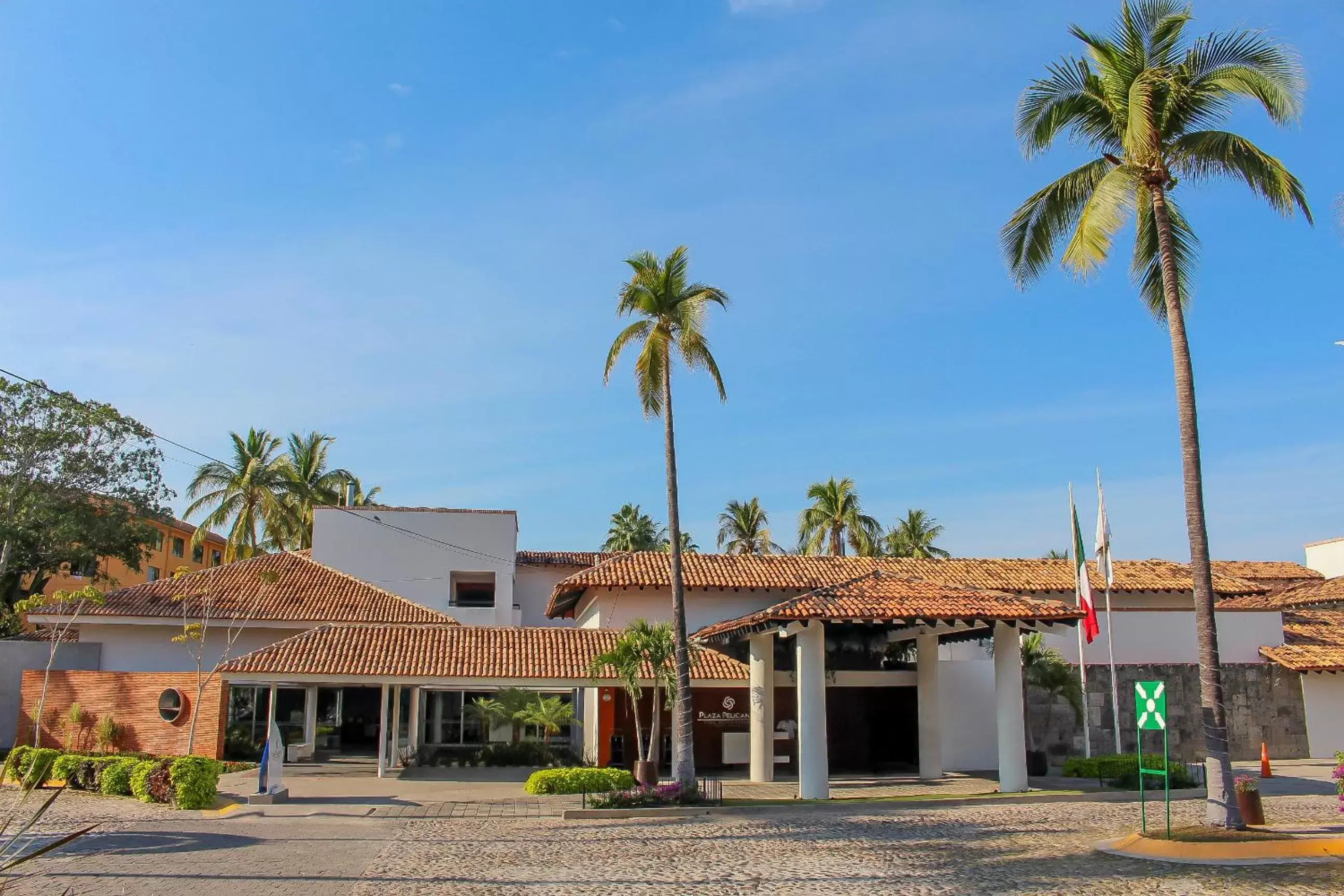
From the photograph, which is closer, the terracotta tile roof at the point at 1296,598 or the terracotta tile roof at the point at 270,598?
the terracotta tile roof at the point at 270,598

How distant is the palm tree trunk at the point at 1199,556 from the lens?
603 inches

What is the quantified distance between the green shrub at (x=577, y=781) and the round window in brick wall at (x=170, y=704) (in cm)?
1025

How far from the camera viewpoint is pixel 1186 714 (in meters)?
30.5

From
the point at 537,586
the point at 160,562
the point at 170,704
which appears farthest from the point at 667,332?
the point at 160,562

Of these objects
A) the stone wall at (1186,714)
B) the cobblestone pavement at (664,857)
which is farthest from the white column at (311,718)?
the stone wall at (1186,714)

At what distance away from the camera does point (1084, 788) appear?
22375mm

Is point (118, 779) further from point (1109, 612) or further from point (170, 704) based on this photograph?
point (1109, 612)

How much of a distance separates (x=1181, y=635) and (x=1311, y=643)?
4242 mm

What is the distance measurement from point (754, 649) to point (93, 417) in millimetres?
27958

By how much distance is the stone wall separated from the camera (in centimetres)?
3022

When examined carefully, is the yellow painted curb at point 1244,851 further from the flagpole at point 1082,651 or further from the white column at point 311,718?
the white column at point 311,718

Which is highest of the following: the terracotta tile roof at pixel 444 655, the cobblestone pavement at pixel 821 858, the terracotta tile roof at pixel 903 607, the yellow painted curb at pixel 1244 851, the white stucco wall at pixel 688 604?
the white stucco wall at pixel 688 604

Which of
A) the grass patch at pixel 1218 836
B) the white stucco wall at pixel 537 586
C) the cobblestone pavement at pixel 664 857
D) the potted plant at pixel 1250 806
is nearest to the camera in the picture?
the cobblestone pavement at pixel 664 857

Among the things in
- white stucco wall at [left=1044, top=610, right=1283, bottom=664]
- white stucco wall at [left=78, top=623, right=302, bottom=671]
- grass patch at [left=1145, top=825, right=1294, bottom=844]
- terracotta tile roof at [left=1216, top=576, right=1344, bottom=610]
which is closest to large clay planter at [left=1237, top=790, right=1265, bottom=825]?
grass patch at [left=1145, top=825, right=1294, bottom=844]
